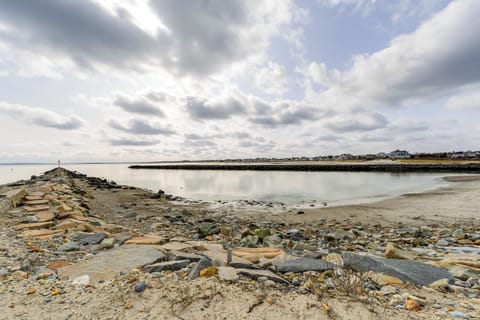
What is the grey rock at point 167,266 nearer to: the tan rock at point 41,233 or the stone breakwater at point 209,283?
the stone breakwater at point 209,283

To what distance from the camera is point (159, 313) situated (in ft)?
7.32

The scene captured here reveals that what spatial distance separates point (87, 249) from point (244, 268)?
310 centimetres

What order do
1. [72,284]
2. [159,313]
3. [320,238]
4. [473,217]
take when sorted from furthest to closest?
[473,217], [320,238], [72,284], [159,313]

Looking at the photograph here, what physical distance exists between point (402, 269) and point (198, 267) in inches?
119

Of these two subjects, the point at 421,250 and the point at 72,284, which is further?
the point at 421,250

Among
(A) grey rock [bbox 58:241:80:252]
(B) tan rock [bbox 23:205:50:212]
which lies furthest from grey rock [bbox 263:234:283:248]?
(B) tan rock [bbox 23:205:50:212]

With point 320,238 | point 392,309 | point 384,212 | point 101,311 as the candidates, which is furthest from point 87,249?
point 384,212

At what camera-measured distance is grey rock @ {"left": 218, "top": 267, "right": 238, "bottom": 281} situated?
9.34 feet

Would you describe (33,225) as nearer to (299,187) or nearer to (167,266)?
(167,266)

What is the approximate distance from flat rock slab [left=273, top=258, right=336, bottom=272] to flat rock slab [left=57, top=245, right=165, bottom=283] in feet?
6.33

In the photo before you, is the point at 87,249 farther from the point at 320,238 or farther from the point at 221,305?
the point at 320,238

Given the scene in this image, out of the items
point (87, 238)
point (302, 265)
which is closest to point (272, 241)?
point (302, 265)

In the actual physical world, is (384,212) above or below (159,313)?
below

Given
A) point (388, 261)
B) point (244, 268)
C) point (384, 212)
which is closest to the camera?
point (244, 268)
